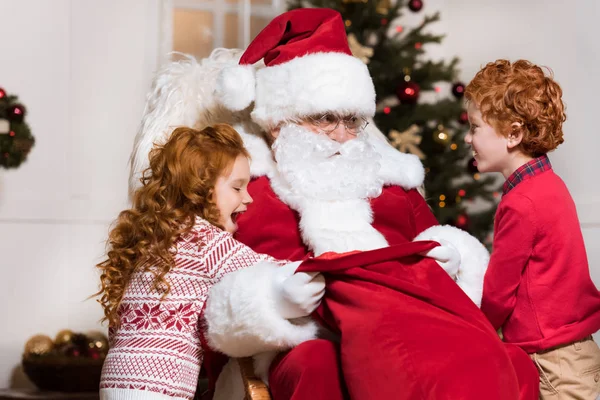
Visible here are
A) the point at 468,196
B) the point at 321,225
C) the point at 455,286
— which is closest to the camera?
the point at 455,286

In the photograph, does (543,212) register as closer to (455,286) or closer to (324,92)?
(455,286)

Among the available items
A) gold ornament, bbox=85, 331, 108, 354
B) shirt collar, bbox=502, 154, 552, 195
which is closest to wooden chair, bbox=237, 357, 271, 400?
shirt collar, bbox=502, 154, 552, 195

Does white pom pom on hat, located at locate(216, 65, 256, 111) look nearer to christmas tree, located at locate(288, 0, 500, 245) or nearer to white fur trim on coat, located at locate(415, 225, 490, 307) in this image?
white fur trim on coat, located at locate(415, 225, 490, 307)

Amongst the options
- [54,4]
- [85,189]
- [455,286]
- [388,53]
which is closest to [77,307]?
[85,189]

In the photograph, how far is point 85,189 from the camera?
408 cm

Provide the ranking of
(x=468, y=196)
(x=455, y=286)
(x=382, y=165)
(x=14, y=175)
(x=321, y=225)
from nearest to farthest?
(x=455, y=286)
(x=321, y=225)
(x=382, y=165)
(x=14, y=175)
(x=468, y=196)

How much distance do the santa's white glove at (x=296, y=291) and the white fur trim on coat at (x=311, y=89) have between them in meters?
0.62

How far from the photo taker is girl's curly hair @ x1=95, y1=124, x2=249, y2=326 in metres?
1.95

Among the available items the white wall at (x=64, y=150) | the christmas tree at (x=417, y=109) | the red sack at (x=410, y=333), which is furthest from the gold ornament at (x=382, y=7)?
the red sack at (x=410, y=333)

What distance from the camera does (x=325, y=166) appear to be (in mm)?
2234

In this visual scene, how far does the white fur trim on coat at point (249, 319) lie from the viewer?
5.87 ft

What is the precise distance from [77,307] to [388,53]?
7.02ft

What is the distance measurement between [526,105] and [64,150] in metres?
2.72

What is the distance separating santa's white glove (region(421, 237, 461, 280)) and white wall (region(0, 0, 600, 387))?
7.74 ft
